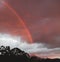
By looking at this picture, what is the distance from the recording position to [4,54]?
109375 mm

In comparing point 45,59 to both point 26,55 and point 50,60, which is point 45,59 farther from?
point 26,55

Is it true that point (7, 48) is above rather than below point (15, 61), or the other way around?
above

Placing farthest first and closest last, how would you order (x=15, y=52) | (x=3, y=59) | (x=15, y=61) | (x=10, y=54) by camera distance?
(x=15, y=52) < (x=10, y=54) < (x=15, y=61) < (x=3, y=59)

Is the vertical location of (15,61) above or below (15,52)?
below

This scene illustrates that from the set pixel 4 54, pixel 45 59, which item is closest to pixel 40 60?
pixel 45 59

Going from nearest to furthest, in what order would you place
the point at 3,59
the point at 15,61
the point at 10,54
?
the point at 3,59, the point at 15,61, the point at 10,54

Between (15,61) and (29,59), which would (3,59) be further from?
(29,59)

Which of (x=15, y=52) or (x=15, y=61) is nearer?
(x=15, y=61)

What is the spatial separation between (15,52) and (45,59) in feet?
45.8

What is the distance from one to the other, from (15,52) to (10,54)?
7.50 m

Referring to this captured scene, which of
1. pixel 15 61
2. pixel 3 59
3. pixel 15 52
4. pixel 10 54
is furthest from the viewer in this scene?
pixel 15 52

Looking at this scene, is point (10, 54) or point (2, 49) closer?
point (10, 54)

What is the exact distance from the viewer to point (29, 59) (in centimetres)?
11556

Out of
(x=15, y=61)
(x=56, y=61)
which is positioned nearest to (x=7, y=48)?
(x=15, y=61)
